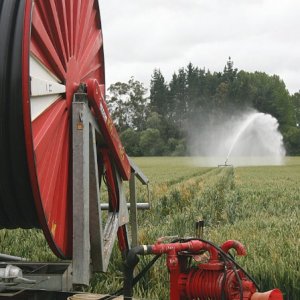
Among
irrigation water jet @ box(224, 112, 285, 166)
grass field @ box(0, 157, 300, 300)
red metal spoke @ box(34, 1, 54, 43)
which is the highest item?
irrigation water jet @ box(224, 112, 285, 166)

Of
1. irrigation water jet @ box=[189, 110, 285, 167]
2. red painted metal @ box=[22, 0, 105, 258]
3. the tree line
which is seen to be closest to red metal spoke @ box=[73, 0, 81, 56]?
red painted metal @ box=[22, 0, 105, 258]

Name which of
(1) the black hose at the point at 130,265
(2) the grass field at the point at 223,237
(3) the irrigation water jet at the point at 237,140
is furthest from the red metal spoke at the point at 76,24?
(3) the irrigation water jet at the point at 237,140

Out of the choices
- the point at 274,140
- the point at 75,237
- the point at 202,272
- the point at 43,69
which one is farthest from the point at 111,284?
the point at 274,140

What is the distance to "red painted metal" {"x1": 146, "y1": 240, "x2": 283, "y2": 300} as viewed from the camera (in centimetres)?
345

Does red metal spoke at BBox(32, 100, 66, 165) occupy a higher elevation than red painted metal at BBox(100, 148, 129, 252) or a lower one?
higher

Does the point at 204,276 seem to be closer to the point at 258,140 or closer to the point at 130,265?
the point at 130,265

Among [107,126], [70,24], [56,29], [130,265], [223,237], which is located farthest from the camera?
[223,237]

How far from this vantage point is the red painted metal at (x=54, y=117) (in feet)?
11.2

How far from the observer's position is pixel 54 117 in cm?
377

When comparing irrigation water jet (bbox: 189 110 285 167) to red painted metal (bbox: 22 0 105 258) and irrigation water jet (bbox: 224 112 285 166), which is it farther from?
red painted metal (bbox: 22 0 105 258)

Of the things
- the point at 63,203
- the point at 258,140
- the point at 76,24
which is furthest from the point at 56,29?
the point at 258,140

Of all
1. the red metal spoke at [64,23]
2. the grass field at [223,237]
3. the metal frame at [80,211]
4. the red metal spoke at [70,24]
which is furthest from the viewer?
the grass field at [223,237]

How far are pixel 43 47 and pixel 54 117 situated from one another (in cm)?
44

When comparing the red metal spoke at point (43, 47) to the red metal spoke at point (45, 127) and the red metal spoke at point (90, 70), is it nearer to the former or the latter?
the red metal spoke at point (45, 127)
